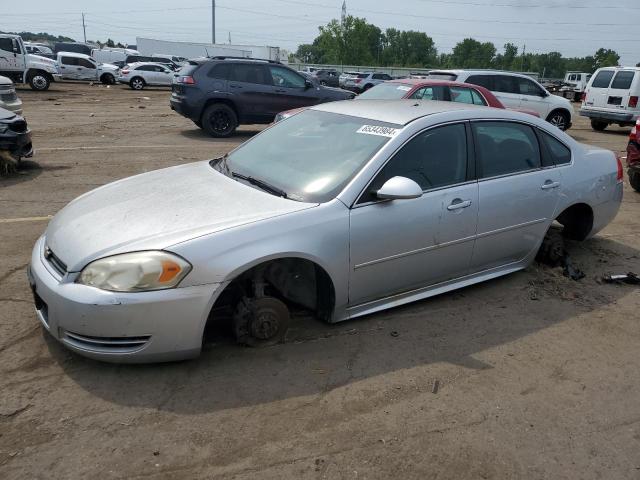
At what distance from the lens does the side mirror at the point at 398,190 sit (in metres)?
3.47

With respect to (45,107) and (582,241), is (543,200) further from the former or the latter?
(45,107)

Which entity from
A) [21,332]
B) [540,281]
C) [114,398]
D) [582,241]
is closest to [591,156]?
[582,241]

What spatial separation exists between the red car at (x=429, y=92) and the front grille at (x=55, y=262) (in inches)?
259

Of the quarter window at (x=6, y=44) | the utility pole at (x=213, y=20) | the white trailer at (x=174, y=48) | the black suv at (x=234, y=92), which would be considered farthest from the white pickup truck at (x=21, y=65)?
the utility pole at (x=213, y=20)

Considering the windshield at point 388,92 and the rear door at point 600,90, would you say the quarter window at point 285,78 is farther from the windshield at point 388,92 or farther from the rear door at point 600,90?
the rear door at point 600,90

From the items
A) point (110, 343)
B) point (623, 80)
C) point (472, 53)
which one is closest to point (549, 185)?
point (110, 343)

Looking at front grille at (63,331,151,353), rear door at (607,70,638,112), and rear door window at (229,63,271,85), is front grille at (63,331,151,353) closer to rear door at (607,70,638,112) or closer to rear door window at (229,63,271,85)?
rear door window at (229,63,271,85)

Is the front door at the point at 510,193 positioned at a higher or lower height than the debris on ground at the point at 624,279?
higher

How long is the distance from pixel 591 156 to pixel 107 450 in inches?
182

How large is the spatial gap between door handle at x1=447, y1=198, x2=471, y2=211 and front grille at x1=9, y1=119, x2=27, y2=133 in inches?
268

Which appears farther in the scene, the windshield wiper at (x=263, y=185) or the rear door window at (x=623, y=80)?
the rear door window at (x=623, y=80)

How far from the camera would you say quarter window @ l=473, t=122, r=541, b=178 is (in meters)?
4.24

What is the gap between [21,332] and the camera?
3.53 meters

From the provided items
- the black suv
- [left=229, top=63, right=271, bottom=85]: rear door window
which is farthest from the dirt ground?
[left=229, top=63, right=271, bottom=85]: rear door window
